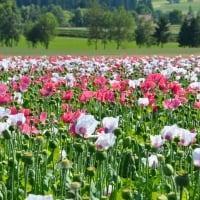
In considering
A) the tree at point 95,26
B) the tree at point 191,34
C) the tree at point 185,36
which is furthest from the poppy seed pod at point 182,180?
the tree at point 95,26

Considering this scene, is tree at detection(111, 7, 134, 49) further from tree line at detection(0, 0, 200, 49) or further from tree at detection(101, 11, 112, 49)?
tree at detection(101, 11, 112, 49)

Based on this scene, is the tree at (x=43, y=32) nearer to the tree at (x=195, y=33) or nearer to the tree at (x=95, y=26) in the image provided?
the tree at (x=95, y=26)

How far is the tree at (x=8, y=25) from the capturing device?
102 meters

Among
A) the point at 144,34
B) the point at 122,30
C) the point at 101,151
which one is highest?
the point at 101,151

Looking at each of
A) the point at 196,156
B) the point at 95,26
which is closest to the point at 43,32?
the point at 95,26

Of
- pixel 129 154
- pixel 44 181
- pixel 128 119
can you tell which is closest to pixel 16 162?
pixel 44 181

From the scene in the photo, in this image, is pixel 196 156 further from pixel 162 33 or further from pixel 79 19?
pixel 79 19

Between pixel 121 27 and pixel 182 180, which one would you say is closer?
pixel 182 180

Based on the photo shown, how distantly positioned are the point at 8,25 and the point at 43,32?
18.1ft

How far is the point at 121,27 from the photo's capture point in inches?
3999

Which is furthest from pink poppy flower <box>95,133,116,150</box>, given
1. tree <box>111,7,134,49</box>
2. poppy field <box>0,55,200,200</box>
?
tree <box>111,7,134,49</box>

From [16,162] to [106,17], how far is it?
331 feet

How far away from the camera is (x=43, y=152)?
5.13 m

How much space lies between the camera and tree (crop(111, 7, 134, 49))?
100m
